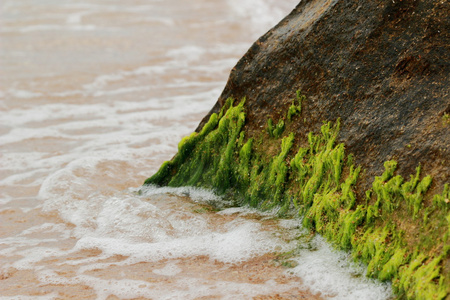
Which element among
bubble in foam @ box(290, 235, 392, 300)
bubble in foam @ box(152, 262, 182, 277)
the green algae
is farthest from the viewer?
bubble in foam @ box(152, 262, 182, 277)

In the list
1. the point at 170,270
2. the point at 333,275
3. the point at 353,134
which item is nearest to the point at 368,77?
the point at 353,134

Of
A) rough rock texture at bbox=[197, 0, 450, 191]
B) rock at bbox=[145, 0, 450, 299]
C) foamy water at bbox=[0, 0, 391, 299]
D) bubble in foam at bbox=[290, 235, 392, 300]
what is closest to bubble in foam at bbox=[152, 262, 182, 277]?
foamy water at bbox=[0, 0, 391, 299]

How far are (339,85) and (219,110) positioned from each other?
3.50ft

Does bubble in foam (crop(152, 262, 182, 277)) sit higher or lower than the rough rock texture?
lower

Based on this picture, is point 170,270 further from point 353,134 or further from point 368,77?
point 368,77

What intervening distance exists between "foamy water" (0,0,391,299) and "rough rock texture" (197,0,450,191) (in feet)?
2.23

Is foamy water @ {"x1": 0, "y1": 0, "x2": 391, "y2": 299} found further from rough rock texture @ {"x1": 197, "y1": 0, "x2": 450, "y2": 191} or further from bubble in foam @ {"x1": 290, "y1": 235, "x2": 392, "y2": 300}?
rough rock texture @ {"x1": 197, "y1": 0, "x2": 450, "y2": 191}

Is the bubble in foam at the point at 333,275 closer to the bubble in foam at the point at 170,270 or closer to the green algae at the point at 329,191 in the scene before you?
the green algae at the point at 329,191

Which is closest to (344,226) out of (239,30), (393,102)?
(393,102)

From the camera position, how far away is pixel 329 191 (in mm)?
3209

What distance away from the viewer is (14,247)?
367cm

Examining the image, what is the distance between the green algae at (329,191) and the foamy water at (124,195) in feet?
0.42

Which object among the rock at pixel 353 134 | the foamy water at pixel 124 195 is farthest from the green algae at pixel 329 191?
the foamy water at pixel 124 195

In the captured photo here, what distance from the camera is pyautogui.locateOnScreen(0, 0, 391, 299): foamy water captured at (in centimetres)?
296
